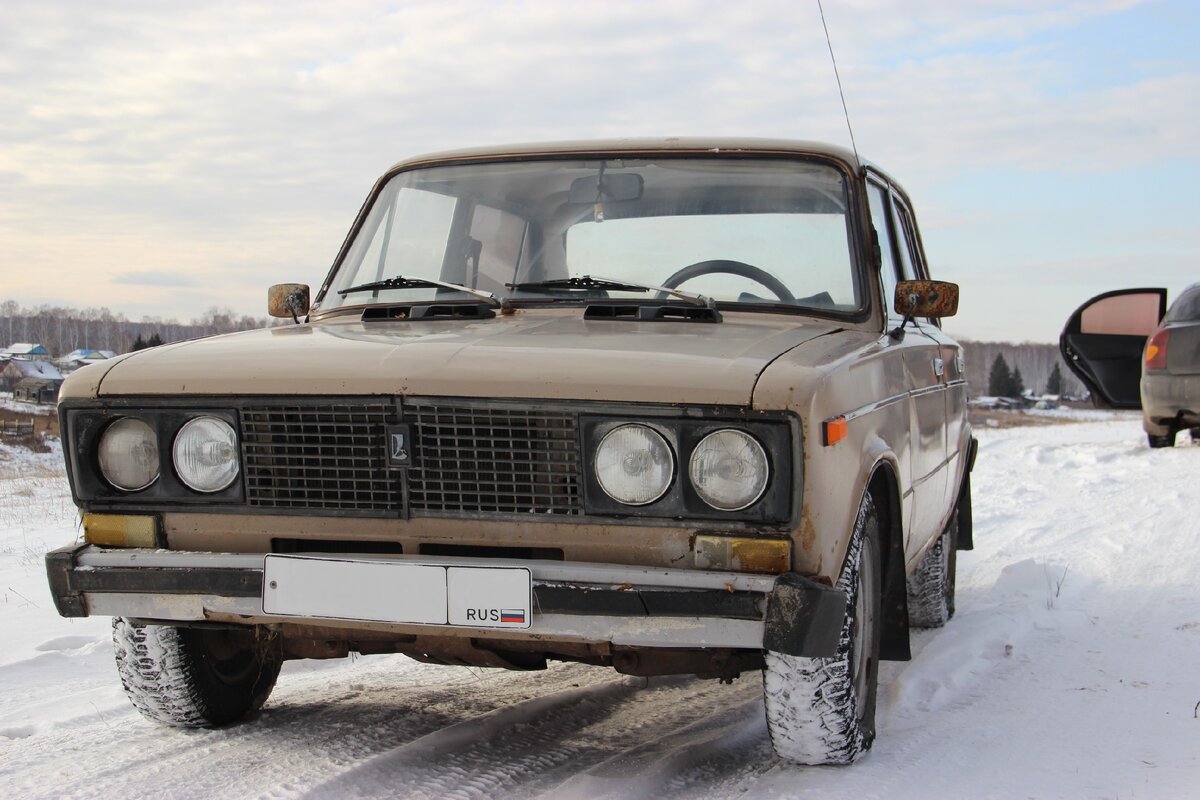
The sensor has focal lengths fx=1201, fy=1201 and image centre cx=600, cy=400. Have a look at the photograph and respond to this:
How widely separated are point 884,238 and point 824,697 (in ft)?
6.64

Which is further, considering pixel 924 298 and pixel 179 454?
pixel 924 298

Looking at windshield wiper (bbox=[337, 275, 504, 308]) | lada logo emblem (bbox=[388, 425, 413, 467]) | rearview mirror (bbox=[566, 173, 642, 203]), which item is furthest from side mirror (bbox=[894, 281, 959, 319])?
lada logo emblem (bbox=[388, 425, 413, 467])

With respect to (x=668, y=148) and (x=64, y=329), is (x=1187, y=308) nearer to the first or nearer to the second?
(x=668, y=148)

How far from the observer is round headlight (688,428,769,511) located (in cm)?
273

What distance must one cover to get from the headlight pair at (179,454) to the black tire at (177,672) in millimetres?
517

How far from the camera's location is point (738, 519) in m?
2.73

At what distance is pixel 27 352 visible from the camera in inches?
3607

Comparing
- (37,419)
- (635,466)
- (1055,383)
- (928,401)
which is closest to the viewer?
(635,466)

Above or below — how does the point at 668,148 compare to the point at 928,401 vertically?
above

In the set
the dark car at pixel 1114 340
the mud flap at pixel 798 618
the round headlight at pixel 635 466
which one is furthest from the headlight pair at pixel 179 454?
the dark car at pixel 1114 340

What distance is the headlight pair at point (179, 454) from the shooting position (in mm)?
3059

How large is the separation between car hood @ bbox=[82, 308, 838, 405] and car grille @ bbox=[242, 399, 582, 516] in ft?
0.18

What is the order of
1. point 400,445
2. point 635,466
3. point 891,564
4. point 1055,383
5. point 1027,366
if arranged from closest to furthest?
point 635,466
point 400,445
point 891,564
point 1055,383
point 1027,366

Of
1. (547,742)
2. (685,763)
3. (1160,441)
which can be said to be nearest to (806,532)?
(685,763)
